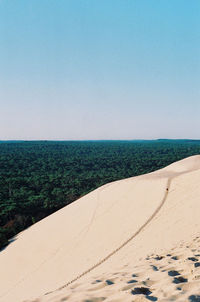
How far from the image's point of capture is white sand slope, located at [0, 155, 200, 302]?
8336 millimetres

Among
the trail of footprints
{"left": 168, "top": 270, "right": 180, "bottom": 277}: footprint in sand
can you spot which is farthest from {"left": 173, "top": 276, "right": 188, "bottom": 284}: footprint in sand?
{"left": 168, "top": 270, "right": 180, "bottom": 277}: footprint in sand

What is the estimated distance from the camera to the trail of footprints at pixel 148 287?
3.78 meters

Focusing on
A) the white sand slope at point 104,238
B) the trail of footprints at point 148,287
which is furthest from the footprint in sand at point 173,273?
the white sand slope at point 104,238

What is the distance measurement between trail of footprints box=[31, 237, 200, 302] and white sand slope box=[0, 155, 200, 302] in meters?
0.05

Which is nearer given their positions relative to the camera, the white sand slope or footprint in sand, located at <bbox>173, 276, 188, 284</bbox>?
footprint in sand, located at <bbox>173, 276, 188, 284</bbox>

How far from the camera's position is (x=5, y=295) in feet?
30.9

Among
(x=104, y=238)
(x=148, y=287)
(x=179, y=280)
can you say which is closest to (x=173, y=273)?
(x=179, y=280)

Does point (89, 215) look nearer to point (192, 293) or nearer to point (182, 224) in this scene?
point (182, 224)

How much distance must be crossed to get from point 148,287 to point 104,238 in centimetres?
854

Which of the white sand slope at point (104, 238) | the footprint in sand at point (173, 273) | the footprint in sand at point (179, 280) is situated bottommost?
the white sand slope at point (104, 238)

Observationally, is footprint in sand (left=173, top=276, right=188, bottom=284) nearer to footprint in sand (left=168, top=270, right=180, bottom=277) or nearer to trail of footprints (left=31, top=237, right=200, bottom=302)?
trail of footprints (left=31, top=237, right=200, bottom=302)

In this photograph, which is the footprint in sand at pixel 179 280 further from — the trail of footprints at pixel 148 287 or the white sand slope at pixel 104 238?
the white sand slope at pixel 104 238

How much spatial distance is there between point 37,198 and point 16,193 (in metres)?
5.54

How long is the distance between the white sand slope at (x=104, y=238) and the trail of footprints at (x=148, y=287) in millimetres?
50
